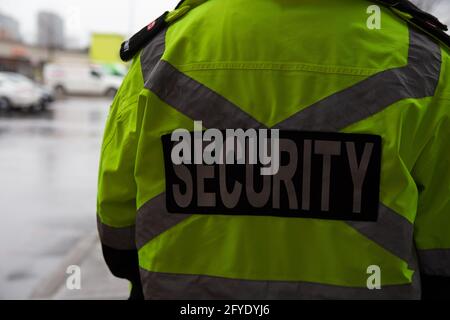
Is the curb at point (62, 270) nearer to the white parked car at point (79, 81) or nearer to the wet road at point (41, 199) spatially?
the wet road at point (41, 199)

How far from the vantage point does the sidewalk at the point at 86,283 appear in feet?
10.6

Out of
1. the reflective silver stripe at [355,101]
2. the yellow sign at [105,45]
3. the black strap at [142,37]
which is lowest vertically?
the reflective silver stripe at [355,101]

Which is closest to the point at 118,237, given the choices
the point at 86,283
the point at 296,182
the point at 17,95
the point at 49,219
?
the point at 296,182

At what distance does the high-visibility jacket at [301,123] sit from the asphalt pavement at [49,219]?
2.35 m

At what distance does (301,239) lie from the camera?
109cm

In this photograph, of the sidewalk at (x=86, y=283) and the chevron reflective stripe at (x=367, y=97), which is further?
the sidewalk at (x=86, y=283)

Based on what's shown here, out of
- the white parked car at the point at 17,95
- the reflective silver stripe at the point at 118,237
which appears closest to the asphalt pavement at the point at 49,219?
the reflective silver stripe at the point at 118,237

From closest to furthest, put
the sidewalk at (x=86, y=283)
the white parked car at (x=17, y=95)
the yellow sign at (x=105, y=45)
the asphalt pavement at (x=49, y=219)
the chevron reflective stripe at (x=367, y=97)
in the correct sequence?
the chevron reflective stripe at (x=367, y=97) → the sidewalk at (x=86, y=283) → the asphalt pavement at (x=49, y=219) → the white parked car at (x=17, y=95) → the yellow sign at (x=105, y=45)

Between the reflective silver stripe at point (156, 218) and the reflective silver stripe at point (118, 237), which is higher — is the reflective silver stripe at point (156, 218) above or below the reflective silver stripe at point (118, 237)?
above

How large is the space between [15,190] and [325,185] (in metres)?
6.00

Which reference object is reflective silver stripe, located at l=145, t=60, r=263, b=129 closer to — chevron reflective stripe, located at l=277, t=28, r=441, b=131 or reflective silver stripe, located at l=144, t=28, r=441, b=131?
reflective silver stripe, located at l=144, t=28, r=441, b=131
